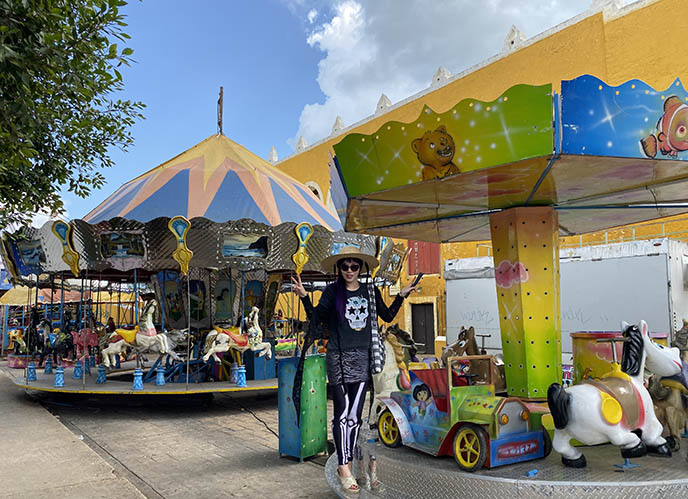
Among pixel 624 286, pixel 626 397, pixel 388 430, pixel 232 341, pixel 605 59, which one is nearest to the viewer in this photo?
pixel 626 397

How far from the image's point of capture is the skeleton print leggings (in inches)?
159

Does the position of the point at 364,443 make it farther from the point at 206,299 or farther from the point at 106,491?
the point at 206,299

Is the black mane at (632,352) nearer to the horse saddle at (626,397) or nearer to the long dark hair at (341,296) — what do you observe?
the horse saddle at (626,397)

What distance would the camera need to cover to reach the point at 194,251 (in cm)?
891

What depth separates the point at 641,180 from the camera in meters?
4.65

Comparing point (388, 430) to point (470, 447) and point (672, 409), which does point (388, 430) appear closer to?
point (470, 447)

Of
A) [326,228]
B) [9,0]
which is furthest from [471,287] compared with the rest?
[9,0]

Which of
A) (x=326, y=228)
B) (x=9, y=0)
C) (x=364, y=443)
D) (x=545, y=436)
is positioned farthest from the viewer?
(x=326, y=228)

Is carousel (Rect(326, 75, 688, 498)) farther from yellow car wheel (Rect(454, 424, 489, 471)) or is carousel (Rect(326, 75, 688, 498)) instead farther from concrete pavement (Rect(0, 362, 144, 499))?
concrete pavement (Rect(0, 362, 144, 499))

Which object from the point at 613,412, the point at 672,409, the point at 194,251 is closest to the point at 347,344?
the point at 613,412

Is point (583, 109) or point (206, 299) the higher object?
point (583, 109)

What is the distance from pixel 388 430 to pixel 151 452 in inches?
124

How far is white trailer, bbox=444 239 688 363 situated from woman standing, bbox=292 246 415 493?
24.1 ft

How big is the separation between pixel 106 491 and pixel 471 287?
982cm
